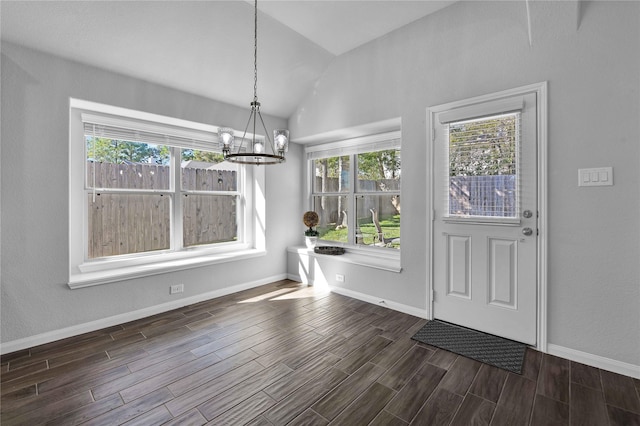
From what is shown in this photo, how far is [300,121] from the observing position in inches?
172

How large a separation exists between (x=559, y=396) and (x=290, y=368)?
5.88ft

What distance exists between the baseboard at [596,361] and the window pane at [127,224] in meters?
4.11

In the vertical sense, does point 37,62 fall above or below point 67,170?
above

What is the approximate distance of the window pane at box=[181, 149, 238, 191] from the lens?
3.89 metres

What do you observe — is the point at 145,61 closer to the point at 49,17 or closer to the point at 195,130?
the point at 49,17

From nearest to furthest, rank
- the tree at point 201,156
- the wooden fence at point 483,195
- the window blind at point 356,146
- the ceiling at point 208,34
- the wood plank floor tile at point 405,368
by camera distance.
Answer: the wood plank floor tile at point 405,368 < the ceiling at point 208,34 < the wooden fence at point 483,195 < the window blind at point 356,146 < the tree at point 201,156

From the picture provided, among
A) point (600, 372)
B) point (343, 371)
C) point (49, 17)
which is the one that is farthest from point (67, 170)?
point (600, 372)

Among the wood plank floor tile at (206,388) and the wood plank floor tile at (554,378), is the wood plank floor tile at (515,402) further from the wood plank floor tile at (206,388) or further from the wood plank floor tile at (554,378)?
the wood plank floor tile at (206,388)

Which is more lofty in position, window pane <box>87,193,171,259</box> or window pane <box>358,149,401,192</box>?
window pane <box>358,149,401,192</box>

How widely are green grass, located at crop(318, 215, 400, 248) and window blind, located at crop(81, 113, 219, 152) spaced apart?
6.58ft

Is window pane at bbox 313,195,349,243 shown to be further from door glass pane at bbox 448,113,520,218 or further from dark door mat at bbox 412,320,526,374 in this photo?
dark door mat at bbox 412,320,526,374

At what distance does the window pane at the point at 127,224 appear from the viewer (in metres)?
3.21

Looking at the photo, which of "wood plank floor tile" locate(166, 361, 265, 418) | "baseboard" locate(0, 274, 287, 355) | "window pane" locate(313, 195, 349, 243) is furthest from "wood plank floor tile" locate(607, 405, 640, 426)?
"baseboard" locate(0, 274, 287, 355)

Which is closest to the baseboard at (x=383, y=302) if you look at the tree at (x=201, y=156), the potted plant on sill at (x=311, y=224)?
the potted plant on sill at (x=311, y=224)
